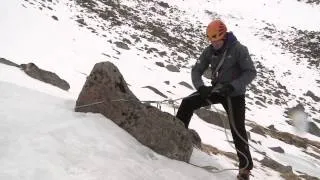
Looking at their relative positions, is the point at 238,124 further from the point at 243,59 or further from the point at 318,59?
the point at 318,59

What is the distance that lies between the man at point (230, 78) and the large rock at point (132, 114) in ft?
1.95

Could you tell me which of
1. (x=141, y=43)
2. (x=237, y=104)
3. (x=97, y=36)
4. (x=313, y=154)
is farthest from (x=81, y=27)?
(x=237, y=104)

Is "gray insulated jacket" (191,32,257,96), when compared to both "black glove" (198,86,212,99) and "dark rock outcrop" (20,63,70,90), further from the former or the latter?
"dark rock outcrop" (20,63,70,90)

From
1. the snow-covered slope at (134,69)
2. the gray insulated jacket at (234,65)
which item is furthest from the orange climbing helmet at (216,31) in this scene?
the snow-covered slope at (134,69)

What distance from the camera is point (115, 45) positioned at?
23609 millimetres

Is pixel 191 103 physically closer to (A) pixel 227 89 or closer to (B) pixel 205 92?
(B) pixel 205 92

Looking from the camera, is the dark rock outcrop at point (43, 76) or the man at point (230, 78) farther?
the dark rock outcrop at point (43, 76)

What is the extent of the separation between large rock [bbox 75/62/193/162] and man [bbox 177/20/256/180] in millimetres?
595

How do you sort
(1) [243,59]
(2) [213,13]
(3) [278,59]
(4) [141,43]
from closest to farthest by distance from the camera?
(1) [243,59]
(4) [141,43]
(3) [278,59]
(2) [213,13]

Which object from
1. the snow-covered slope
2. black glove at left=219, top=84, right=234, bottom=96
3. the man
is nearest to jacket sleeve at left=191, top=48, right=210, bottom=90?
the man

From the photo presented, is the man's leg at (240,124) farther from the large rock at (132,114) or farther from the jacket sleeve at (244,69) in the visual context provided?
the large rock at (132,114)

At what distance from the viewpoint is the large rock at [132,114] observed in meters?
6.24

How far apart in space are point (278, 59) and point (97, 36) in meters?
14.4

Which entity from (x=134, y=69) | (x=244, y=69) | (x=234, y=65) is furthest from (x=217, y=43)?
(x=134, y=69)
